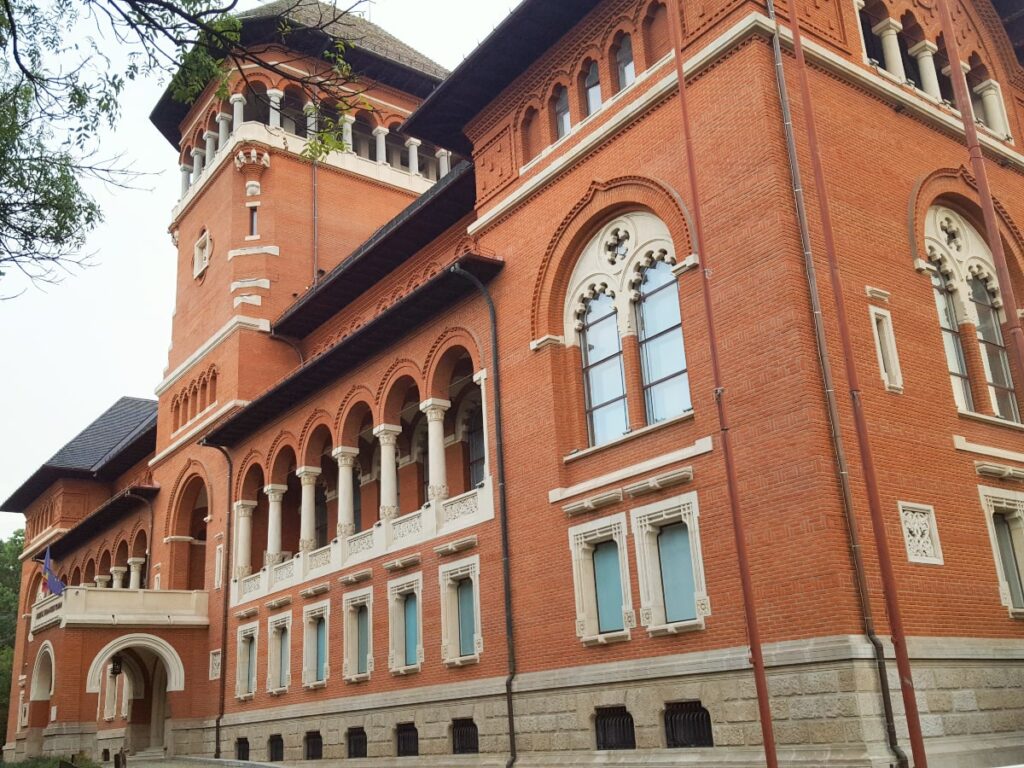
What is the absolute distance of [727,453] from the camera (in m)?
13.9

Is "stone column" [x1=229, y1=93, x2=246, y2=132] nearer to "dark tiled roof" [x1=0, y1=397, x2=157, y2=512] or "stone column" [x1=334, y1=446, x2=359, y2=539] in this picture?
"dark tiled roof" [x1=0, y1=397, x2=157, y2=512]

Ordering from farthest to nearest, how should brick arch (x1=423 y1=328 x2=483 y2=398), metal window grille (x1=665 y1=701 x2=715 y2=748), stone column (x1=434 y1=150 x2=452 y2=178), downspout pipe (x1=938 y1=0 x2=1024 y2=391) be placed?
stone column (x1=434 y1=150 x2=452 y2=178)
brick arch (x1=423 y1=328 x2=483 y2=398)
metal window grille (x1=665 y1=701 x2=715 y2=748)
downspout pipe (x1=938 y1=0 x2=1024 y2=391)

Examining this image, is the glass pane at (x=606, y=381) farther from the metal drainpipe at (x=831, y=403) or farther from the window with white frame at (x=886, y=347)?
the window with white frame at (x=886, y=347)

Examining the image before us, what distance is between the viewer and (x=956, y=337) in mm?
16844

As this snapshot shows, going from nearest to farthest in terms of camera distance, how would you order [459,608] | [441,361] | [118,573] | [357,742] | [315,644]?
[459,608] < [441,361] < [357,742] < [315,644] < [118,573]

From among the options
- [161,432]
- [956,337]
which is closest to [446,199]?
[956,337]

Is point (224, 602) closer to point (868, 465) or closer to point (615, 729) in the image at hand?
point (615, 729)

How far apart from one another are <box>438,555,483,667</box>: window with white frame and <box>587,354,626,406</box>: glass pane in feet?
12.5

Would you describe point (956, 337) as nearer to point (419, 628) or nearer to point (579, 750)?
point (579, 750)

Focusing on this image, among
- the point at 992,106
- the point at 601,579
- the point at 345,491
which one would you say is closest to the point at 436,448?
the point at 345,491

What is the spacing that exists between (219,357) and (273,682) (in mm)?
10913

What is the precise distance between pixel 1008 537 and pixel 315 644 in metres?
15.2

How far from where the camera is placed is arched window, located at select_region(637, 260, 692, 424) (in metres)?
16.3

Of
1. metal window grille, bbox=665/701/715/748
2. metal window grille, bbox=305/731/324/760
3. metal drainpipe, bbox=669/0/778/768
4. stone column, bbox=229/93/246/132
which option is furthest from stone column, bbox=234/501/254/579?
metal drainpipe, bbox=669/0/778/768
